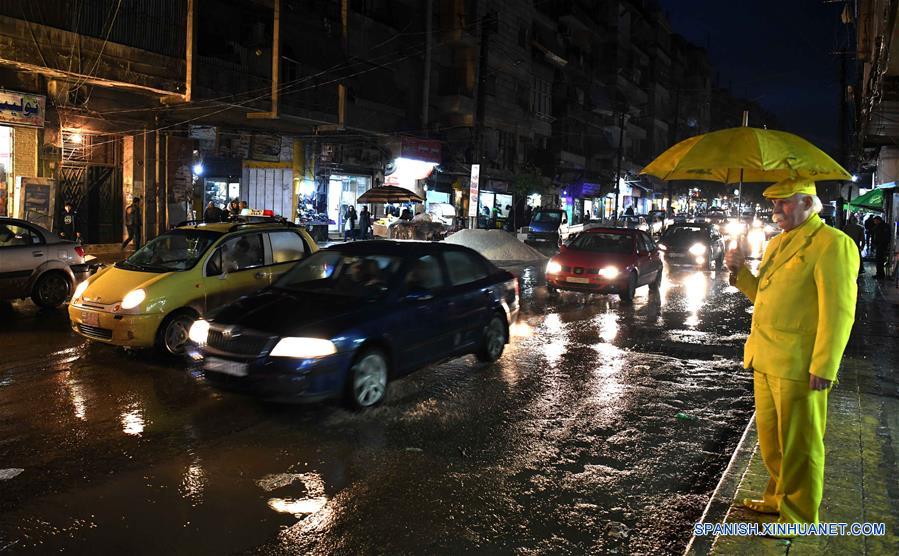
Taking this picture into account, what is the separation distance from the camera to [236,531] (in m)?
4.17

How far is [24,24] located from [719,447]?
1765cm

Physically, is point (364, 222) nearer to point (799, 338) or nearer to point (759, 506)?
point (759, 506)

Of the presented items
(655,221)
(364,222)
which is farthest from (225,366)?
(655,221)

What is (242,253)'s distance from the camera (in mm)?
9641

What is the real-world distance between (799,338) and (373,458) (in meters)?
3.20

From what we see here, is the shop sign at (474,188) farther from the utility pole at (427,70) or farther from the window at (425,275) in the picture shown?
the window at (425,275)

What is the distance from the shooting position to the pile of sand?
24.4 meters

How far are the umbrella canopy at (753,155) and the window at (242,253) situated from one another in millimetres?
5556

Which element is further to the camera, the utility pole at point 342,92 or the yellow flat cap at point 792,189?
the utility pole at point 342,92

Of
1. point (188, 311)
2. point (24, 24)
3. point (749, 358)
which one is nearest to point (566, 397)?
point (749, 358)

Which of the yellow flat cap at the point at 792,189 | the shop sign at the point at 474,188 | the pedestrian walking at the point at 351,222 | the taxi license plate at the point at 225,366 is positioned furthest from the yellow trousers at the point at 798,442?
the pedestrian walking at the point at 351,222

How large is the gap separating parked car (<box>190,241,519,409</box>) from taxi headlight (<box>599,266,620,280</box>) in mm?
6324

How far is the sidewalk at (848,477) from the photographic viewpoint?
389 cm

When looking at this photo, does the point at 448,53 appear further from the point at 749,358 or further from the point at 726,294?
the point at 749,358
